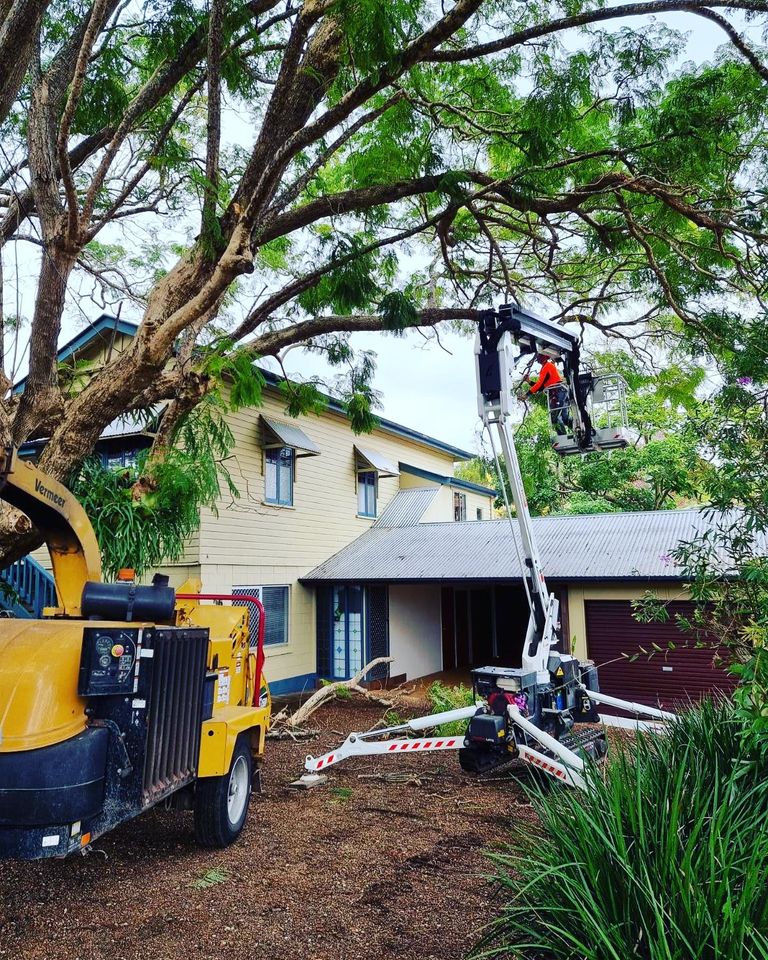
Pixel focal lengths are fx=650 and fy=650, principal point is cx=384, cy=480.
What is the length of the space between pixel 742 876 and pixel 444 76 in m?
8.83

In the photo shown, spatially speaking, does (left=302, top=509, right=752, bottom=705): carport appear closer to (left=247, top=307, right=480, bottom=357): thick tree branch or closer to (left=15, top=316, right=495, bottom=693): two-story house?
(left=15, top=316, right=495, bottom=693): two-story house

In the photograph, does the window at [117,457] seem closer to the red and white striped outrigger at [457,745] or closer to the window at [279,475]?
the window at [279,475]

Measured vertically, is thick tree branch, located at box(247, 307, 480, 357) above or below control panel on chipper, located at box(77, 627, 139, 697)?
A: above

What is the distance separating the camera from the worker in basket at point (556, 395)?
8.38 metres

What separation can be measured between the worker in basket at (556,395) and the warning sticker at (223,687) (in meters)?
5.04

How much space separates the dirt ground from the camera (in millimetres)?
4176

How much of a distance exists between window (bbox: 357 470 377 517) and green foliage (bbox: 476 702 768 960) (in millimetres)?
14682

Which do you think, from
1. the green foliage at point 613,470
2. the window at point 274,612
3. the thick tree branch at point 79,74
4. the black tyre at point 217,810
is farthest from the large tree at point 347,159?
the green foliage at point 613,470

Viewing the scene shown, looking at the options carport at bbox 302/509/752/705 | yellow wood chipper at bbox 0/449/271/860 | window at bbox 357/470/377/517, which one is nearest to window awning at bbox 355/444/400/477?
window at bbox 357/470/377/517

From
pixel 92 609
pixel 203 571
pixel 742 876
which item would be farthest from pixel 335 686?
pixel 742 876

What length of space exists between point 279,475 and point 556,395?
28.2 ft

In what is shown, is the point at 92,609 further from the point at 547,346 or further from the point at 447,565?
the point at 447,565

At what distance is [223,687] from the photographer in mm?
6434

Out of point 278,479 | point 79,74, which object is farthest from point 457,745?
point 278,479
